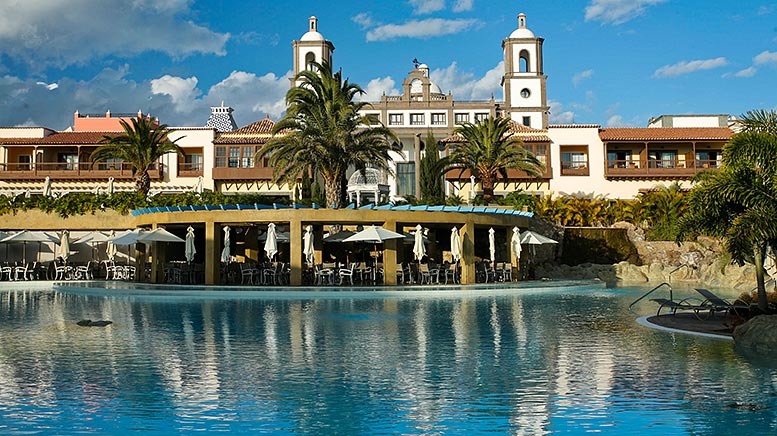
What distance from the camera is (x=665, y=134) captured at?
52.5m

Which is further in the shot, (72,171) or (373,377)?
(72,171)

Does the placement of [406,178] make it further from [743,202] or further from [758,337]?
[758,337]

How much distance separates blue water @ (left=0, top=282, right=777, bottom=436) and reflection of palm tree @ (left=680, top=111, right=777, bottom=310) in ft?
7.77

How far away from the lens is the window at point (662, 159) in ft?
173

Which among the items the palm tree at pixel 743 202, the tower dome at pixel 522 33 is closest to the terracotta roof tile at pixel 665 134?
the tower dome at pixel 522 33

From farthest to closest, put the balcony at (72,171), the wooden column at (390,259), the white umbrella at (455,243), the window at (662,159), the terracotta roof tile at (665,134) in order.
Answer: the window at (662,159)
the balcony at (72,171)
the terracotta roof tile at (665,134)
the white umbrella at (455,243)
the wooden column at (390,259)

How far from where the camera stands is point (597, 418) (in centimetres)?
755

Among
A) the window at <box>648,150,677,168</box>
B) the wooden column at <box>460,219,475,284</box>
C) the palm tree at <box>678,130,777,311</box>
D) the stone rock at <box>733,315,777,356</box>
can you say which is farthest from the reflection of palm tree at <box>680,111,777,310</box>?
the window at <box>648,150,677,168</box>

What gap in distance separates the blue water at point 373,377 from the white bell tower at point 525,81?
5739 centimetres

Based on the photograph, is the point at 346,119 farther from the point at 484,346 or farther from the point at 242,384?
the point at 242,384

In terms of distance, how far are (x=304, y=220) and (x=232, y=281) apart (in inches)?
156

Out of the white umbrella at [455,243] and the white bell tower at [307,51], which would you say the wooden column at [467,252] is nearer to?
the white umbrella at [455,243]

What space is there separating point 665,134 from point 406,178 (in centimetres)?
2003

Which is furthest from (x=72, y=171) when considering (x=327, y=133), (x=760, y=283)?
(x=760, y=283)
